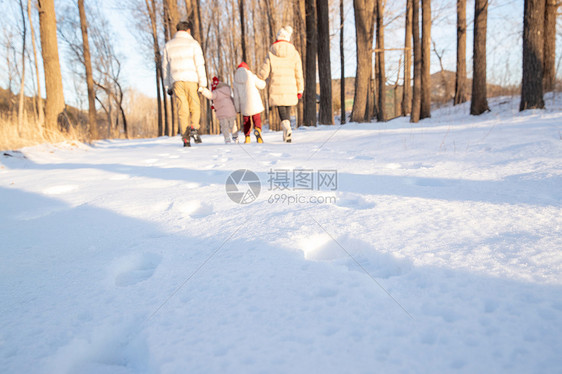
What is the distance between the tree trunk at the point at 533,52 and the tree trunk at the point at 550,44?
3.01 m

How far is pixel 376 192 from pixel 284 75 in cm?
380

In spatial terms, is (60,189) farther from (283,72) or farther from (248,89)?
(283,72)

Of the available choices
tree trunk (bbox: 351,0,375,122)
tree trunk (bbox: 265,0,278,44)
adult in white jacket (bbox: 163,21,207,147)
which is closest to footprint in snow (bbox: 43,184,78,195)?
adult in white jacket (bbox: 163,21,207,147)

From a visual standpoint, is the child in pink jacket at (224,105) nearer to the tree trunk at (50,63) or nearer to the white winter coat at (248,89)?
the white winter coat at (248,89)

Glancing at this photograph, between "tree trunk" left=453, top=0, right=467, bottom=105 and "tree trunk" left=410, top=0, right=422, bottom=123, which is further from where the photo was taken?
"tree trunk" left=453, top=0, right=467, bottom=105

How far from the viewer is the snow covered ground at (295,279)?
624 millimetres

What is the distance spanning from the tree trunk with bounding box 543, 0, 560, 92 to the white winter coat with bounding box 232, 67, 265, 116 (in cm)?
877

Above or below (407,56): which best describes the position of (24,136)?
below

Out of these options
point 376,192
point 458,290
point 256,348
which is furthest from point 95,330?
point 376,192

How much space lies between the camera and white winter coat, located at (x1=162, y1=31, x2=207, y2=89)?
4.71 m

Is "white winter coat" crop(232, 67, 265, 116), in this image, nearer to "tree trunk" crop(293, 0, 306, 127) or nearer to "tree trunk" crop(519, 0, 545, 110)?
"tree trunk" crop(293, 0, 306, 127)

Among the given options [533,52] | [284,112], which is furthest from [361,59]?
[284,112]

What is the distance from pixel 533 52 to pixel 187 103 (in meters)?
7.05

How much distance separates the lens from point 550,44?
8250 millimetres
